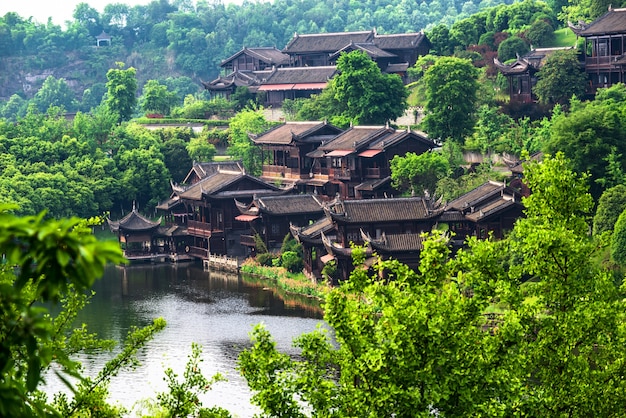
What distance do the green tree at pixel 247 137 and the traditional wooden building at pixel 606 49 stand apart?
1915 cm

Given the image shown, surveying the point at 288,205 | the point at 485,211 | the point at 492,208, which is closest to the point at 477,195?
the point at 485,211

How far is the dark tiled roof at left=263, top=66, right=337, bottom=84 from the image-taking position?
77000mm

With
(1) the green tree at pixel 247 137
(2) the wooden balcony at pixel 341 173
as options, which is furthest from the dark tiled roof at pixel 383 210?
(1) the green tree at pixel 247 137

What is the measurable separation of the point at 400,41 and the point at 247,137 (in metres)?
14.0

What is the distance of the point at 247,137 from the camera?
7075 centimetres

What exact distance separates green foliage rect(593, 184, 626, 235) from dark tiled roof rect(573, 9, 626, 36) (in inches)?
749

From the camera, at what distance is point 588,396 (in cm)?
1709

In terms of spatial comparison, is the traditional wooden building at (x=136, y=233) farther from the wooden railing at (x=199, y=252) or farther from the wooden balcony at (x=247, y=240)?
the wooden balcony at (x=247, y=240)

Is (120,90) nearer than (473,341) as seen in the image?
No

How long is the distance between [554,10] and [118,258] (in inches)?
2939

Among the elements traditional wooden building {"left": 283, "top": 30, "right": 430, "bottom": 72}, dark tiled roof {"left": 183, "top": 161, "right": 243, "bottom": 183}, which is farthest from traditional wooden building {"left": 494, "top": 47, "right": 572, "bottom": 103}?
dark tiled roof {"left": 183, "top": 161, "right": 243, "bottom": 183}

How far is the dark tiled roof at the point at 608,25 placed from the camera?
58.8 metres

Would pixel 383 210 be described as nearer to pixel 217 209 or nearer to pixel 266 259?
pixel 266 259

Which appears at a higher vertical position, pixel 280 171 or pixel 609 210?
pixel 280 171
